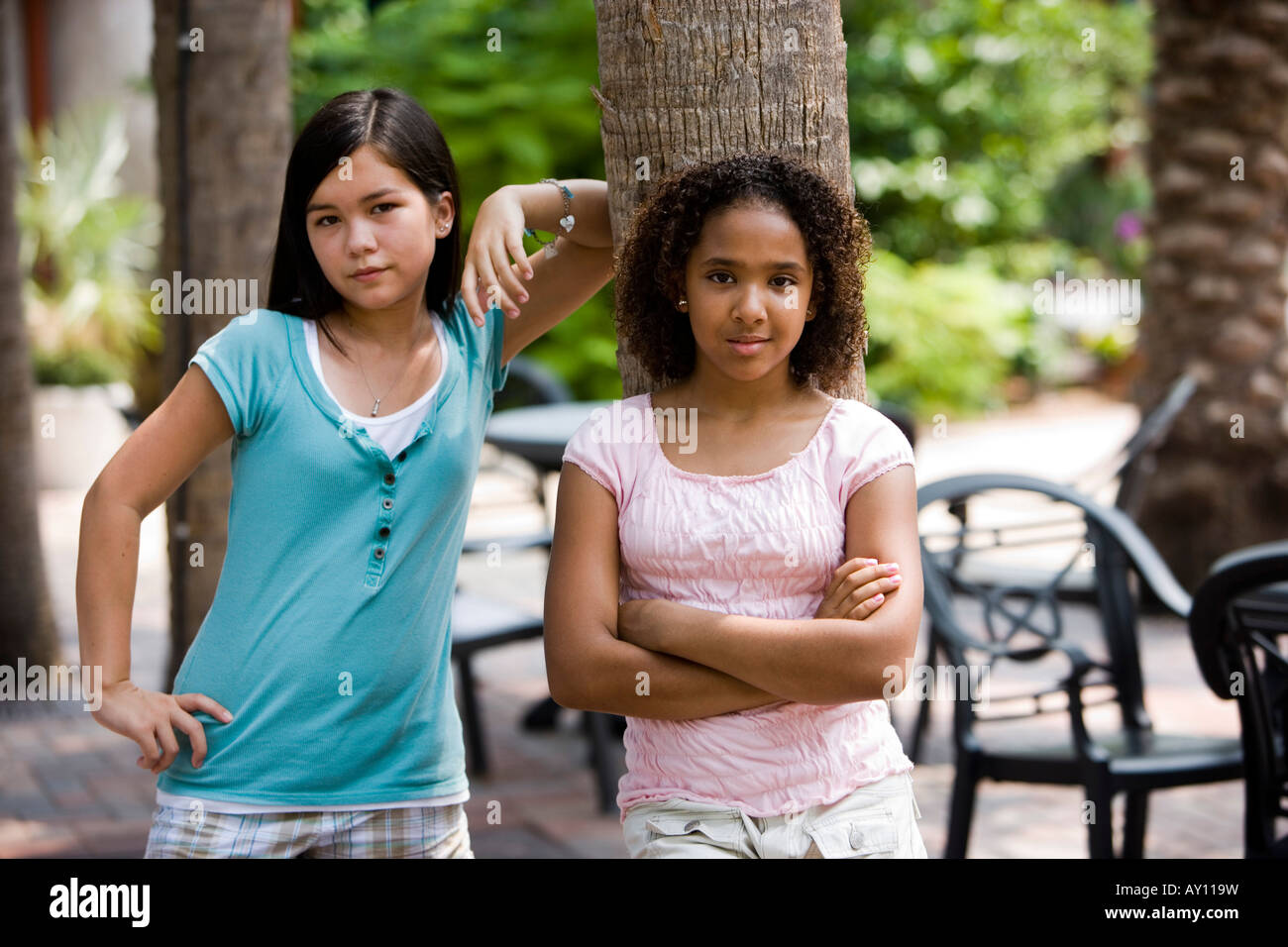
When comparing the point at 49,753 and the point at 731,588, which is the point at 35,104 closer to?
the point at 49,753

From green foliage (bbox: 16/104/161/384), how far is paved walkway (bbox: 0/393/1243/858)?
491 cm

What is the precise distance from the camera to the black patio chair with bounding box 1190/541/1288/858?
2590 mm

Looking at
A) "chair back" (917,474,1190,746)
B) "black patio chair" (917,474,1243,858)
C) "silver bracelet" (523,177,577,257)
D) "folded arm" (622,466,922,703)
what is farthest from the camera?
"chair back" (917,474,1190,746)

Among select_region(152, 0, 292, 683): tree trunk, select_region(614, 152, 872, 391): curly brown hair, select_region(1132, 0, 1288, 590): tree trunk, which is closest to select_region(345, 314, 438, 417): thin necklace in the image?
select_region(614, 152, 872, 391): curly brown hair

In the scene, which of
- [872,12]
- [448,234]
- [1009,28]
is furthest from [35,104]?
[448,234]

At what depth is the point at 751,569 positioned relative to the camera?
1999 mm

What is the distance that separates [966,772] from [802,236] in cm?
173

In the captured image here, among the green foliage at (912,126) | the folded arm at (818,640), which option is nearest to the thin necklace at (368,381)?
the folded arm at (818,640)

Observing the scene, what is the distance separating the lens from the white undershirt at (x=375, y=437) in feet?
6.70

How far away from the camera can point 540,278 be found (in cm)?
240

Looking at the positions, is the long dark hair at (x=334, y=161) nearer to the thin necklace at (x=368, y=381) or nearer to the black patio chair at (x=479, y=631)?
the thin necklace at (x=368, y=381)

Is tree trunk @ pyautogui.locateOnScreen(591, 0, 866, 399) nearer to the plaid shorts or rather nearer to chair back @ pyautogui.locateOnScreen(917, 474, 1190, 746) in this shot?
the plaid shorts

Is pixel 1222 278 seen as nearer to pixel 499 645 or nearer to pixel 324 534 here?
pixel 499 645
